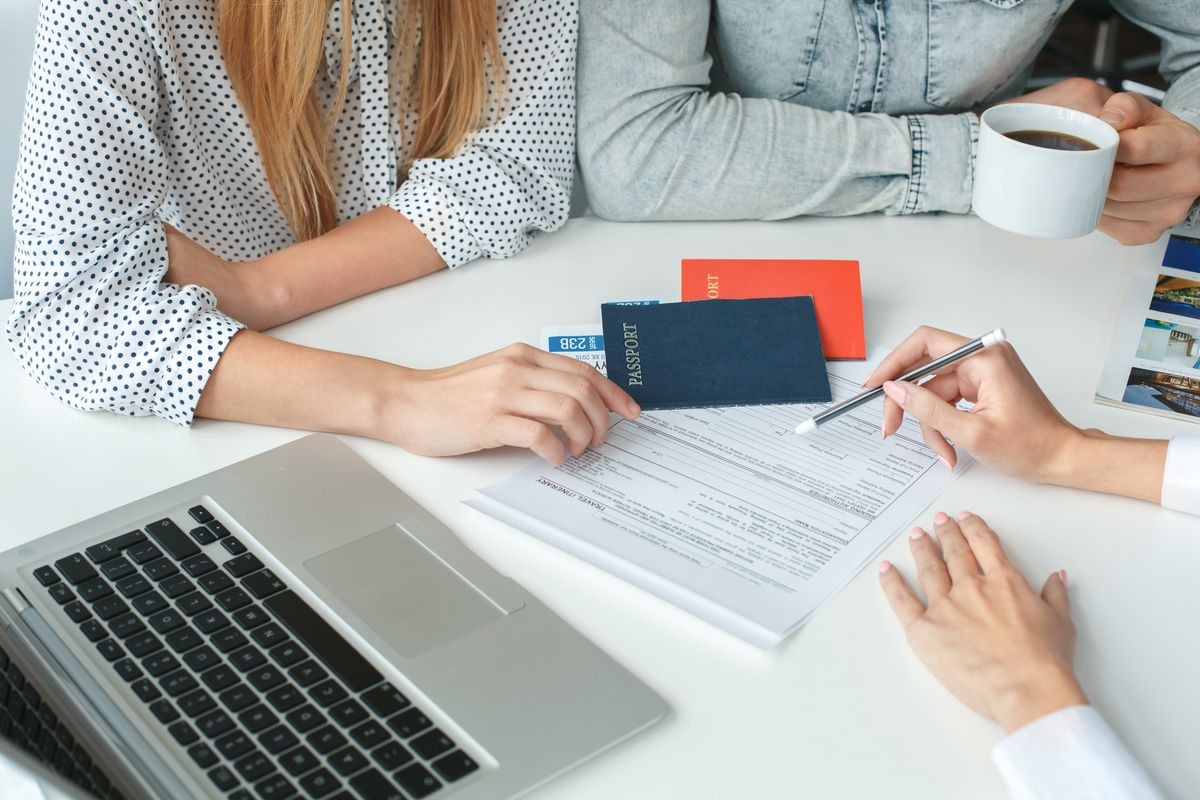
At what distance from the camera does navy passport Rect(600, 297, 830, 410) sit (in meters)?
0.99

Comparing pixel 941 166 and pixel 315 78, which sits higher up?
pixel 315 78

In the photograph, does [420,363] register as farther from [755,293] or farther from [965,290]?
[965,290]

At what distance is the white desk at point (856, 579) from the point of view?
672 mm

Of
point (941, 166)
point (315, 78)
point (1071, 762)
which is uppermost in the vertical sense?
point (315, 78)

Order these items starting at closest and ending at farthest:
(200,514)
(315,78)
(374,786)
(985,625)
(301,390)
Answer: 1. (374,786)
2. (985,625)
3. (200,514)
4. (301,390)
5. (315,78)

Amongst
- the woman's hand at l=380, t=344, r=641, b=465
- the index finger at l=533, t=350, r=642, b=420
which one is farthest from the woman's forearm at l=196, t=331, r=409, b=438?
the index finger at l=533, t=350, r=642, b=420

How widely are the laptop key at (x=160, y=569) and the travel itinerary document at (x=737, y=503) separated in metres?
0.22

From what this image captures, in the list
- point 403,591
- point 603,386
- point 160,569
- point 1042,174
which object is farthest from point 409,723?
point 1042,174

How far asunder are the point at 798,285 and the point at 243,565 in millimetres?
584

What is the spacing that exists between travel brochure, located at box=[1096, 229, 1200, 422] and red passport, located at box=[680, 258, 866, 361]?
0.74 ft

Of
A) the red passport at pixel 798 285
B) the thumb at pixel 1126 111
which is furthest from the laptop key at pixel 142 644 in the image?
the thumb at pixel 1126 111

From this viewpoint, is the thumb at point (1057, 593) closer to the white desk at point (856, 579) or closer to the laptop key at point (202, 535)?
the white desk at point (856, 579)

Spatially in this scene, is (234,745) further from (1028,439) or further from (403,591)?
(1028,439)

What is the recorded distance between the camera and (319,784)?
25.0 inches
